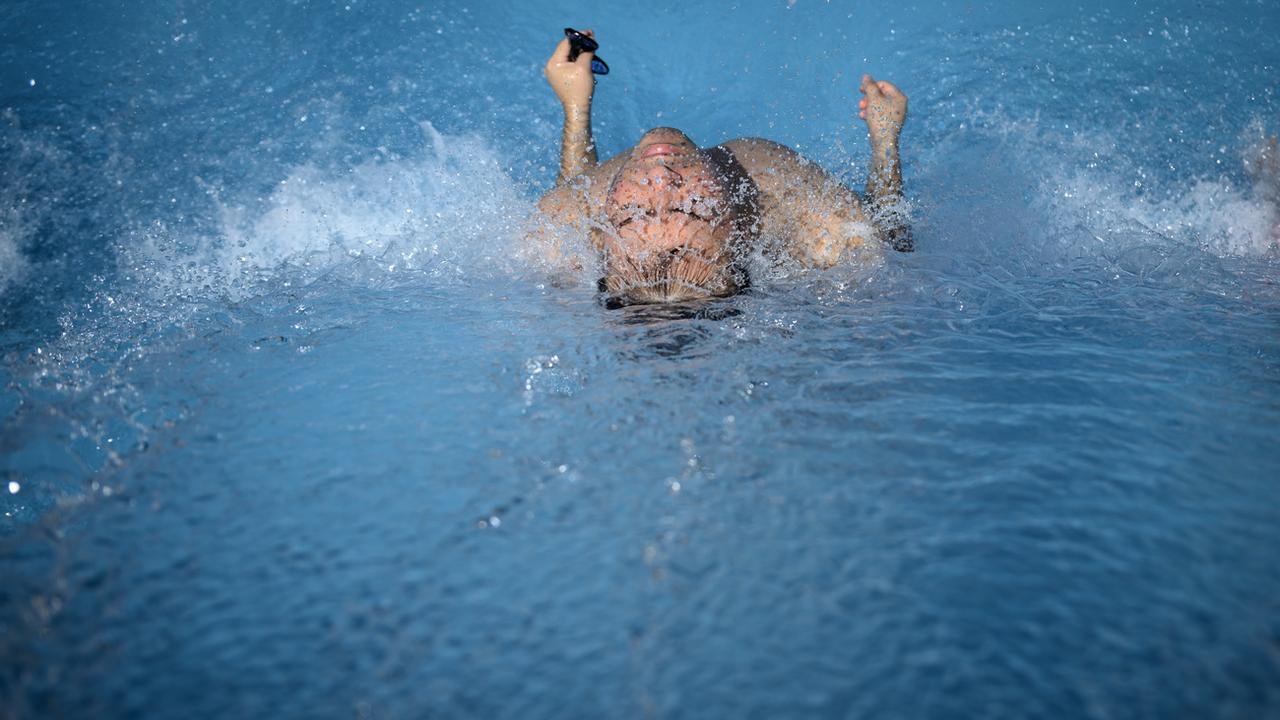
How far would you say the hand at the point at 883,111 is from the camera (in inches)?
132

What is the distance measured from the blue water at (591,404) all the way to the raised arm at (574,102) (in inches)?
11.9

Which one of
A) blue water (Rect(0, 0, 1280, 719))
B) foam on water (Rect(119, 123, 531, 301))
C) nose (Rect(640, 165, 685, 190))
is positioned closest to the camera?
blue water (Rect(0, 0, 1280, 719))

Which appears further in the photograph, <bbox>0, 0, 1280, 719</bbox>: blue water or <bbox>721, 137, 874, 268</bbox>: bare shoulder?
<bbox>721, 137, 874, 268</bbox>: bare shoulder

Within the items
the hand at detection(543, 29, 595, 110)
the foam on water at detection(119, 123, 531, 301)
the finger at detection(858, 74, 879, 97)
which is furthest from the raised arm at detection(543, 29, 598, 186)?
the finger at detection(858, 74, 879, 97)

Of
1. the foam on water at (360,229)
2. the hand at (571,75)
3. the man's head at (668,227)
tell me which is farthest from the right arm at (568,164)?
the man's head at (668,227)

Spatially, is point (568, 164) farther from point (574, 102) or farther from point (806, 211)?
point (806, 211)

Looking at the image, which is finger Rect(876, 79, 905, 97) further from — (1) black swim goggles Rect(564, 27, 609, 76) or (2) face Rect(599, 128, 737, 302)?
(1) black swim goggles Rect(564, 27, 609, 76)

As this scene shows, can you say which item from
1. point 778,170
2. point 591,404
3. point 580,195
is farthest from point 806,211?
point 591,404

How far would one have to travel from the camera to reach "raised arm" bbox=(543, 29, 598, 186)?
3.53 metres

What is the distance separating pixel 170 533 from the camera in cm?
156

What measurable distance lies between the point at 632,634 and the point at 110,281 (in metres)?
3.00

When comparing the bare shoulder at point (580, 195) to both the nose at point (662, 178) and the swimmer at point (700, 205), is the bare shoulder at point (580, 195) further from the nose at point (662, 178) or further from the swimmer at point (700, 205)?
the nose at point (662, 178)

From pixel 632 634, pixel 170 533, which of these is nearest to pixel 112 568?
pixel 170 533

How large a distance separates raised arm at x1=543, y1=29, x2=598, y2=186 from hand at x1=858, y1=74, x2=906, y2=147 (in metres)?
1.08
